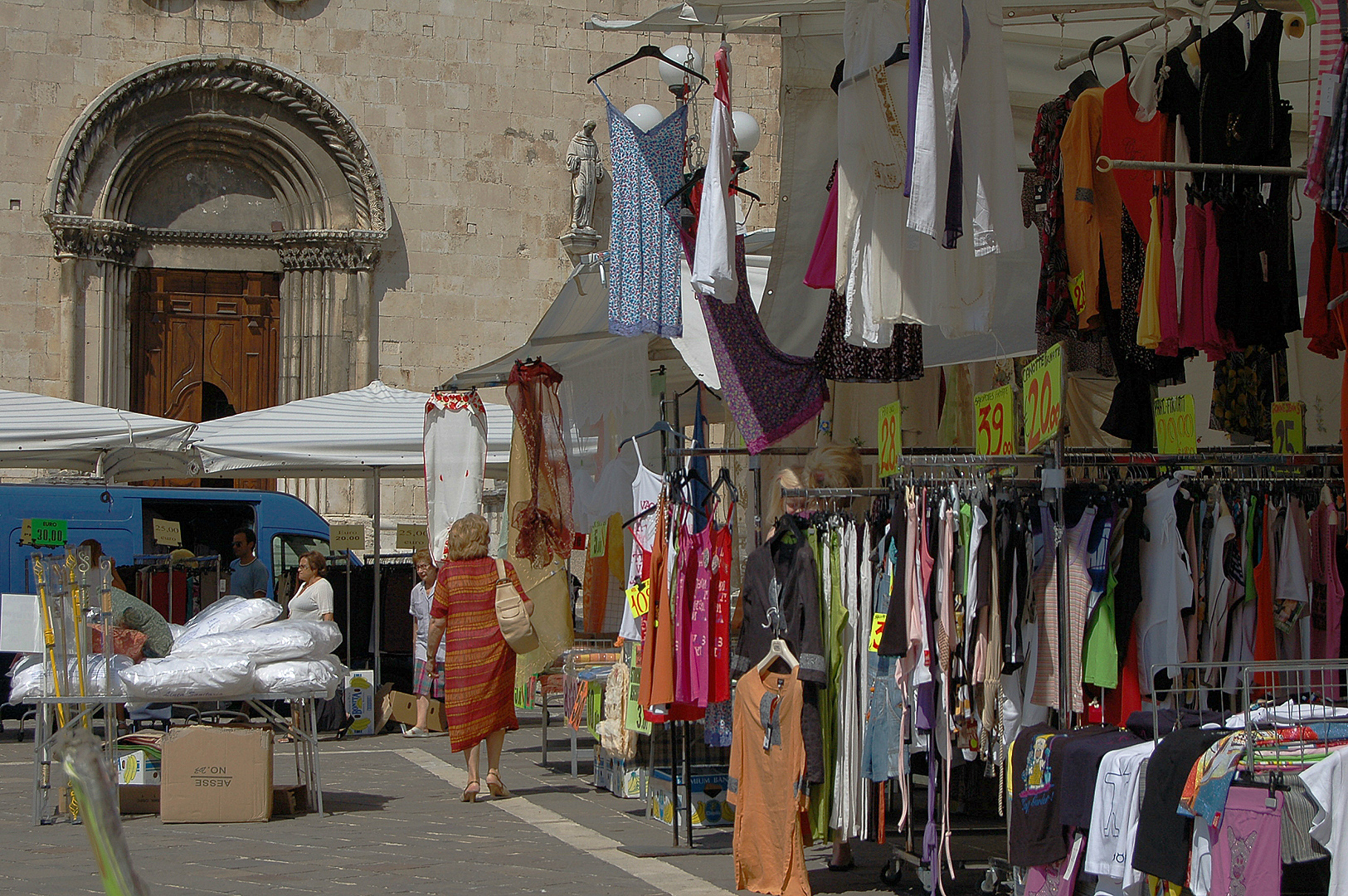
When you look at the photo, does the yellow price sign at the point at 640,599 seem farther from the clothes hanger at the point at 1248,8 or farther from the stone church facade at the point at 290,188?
the stone church facade at the point at 290,188

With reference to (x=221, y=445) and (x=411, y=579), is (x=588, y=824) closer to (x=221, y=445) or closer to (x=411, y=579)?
(x=221, y=445)

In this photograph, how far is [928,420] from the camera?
9.04 meters

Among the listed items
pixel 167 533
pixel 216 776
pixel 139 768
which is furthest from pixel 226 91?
pixel 216 776

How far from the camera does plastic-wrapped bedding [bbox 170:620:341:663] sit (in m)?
8.22

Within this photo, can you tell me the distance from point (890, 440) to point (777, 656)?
40.7 inches

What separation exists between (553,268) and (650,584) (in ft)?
41.0

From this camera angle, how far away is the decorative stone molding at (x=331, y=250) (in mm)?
18531

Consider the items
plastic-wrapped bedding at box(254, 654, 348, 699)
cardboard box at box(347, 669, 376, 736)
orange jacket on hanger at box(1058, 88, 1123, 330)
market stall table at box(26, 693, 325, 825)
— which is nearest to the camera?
orange jacket on hanger at box(1058, 88, 1123, 330)

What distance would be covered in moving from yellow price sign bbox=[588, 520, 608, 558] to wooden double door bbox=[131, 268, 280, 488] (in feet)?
33.5

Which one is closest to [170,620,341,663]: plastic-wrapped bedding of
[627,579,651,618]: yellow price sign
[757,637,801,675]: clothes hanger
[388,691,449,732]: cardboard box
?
[627,579,651,618]: yellow price sign

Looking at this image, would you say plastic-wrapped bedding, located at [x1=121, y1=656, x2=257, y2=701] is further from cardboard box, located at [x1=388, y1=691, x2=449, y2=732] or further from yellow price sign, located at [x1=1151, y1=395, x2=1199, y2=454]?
cardboard box, located at [x1=388, y1=691, x2=449, y2=732]

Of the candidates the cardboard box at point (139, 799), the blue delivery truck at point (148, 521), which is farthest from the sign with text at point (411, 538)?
the cardboard box at point (139, 799)

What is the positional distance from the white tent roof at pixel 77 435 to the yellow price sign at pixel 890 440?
8269 millimetres

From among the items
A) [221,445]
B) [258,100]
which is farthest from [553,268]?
[221,445]
